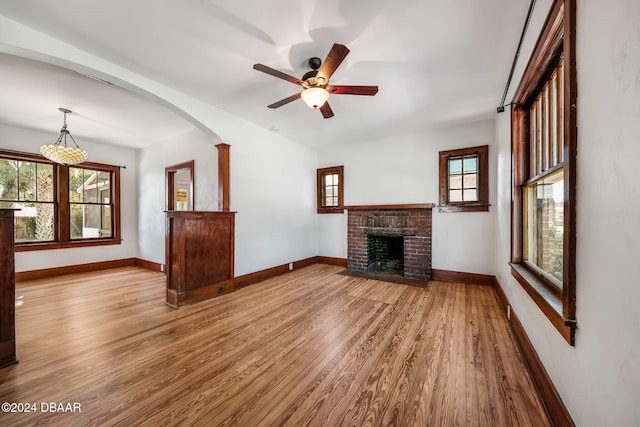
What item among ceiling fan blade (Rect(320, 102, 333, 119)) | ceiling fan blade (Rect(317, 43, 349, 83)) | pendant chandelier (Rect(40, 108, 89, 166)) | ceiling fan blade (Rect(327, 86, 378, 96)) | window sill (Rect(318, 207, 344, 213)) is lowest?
window sill (Rect(318, 207, 344, 213))

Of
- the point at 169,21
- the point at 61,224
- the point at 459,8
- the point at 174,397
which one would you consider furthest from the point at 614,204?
the point at 61,224

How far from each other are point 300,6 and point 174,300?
3.34m

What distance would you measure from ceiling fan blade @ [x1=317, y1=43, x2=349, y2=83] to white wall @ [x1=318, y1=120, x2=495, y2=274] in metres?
2.83

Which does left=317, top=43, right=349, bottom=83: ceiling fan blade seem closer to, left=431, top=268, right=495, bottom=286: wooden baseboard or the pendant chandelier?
left=431, top=268, right=495, bottom=286: wooden baseboard

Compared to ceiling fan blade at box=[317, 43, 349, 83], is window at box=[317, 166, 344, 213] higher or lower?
lower

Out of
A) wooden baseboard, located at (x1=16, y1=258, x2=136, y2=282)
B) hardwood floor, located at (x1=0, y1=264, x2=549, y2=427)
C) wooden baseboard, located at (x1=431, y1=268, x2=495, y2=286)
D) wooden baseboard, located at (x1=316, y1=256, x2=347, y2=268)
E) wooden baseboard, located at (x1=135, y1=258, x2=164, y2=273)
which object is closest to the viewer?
hardwood floor, located at (x1=0, y1=264, x2=549, y2=427)

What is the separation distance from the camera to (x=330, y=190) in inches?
219

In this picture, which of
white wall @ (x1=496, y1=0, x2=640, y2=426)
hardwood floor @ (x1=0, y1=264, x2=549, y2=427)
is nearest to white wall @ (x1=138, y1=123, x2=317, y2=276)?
hardwood floor @ (x1=0, y1=264, x2=549, y2=427)

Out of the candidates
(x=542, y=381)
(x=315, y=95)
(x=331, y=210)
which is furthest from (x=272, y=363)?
(x=331, y=210)

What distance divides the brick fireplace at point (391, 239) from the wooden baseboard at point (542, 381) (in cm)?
202

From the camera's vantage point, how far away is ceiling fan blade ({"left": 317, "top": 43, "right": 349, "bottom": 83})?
6.05 ft

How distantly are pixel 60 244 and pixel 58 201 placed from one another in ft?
2.74

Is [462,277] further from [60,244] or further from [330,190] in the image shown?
[60,244]

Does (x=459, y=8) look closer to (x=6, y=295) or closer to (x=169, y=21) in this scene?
(x=169, y=21)
